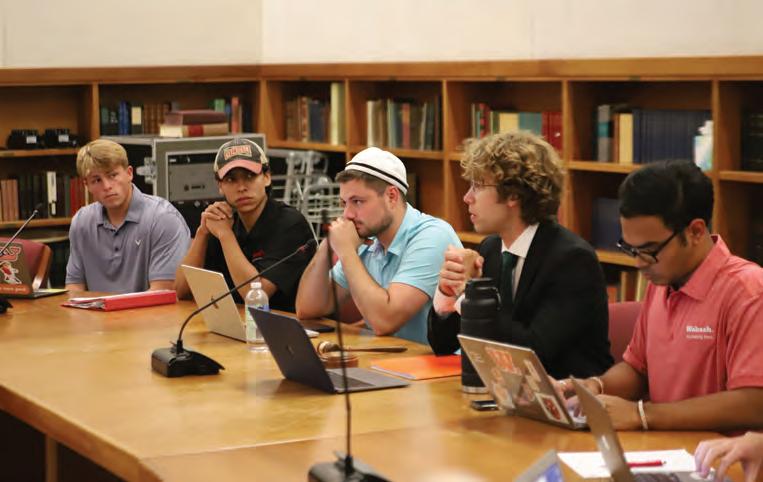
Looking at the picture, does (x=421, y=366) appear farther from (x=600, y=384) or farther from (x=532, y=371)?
(x=532, y=371)

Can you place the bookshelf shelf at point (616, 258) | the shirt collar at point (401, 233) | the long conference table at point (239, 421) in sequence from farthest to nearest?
the bookshelf shelf at point (616, 258) < the shirt collar at point (401, 233) < the long conference table at point (239, 421)

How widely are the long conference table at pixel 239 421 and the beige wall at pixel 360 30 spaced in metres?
2.69

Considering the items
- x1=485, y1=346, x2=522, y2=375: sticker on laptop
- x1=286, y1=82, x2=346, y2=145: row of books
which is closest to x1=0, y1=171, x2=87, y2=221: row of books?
x1=286, y1=82, x2=346, y2=145: row of books

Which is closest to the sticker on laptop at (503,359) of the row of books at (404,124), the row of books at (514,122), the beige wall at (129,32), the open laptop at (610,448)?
the open laptop at (610,448)

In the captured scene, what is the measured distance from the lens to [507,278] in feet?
10.5

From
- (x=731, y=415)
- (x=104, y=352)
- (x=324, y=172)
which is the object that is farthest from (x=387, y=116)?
(x=731, y=415)

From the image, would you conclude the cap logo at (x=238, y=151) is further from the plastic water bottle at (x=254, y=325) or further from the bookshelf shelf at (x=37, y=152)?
the bookshelf shelf at (x=37, y=152)

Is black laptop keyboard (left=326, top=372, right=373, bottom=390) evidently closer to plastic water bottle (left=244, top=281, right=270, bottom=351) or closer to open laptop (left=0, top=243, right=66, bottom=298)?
plastic water bottle (left=244, top=281, right=270, bottom=351)

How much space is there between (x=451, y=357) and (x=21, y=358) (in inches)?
50.7

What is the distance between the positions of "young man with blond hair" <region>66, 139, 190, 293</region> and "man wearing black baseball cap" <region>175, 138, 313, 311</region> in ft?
1.30

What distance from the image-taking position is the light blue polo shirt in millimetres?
3719

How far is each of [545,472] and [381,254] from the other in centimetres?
197

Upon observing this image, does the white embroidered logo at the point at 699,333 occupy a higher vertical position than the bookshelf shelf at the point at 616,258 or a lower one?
higher

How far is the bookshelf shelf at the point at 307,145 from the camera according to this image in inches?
305
